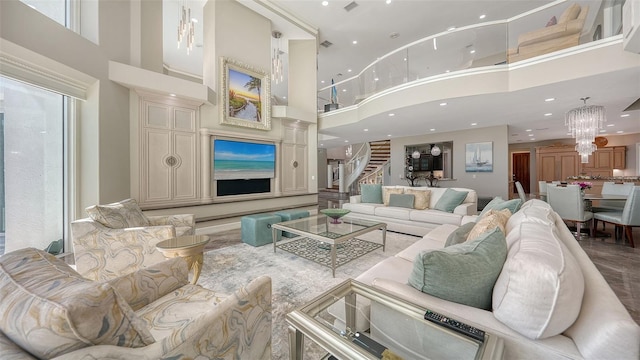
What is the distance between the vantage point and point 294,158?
6270mm

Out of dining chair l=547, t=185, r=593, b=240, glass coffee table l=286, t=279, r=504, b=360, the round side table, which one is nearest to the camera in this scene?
glass coffee table l=286, t=279, r=504, b=360

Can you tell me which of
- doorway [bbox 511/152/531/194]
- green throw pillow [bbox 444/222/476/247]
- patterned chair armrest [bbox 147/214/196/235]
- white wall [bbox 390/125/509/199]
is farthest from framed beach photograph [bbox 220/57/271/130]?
doorway [bbox 511/152/531/194]

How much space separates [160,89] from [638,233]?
9.02 metres

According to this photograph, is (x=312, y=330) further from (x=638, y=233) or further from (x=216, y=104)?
(x=638, y=233)

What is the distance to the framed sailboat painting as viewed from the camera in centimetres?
724

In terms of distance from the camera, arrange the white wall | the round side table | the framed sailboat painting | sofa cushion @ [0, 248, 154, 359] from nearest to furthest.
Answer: sofa cushion @ [0, 248, 154, 359] < the round side table < the white wall < the framed sailboat painting

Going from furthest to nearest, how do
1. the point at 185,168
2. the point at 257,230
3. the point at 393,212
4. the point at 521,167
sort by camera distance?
the point at 521,167 < the point at 393,212 < the point at 185,168 < the point at 257,230

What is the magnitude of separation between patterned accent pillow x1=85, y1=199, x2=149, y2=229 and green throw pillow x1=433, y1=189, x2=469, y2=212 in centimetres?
468

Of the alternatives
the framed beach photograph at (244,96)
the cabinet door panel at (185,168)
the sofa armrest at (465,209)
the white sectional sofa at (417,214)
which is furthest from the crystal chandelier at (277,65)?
the sofa armrest at (465,209)

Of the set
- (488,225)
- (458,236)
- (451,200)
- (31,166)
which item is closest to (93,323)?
(458,236)

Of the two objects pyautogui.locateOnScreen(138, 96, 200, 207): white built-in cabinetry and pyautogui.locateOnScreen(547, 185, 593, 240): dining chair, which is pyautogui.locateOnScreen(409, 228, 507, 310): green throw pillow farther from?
pyautogui.locateOnScreen(138, 96, 200, 207): white built-in cabinetry

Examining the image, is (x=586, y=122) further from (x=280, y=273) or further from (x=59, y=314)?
→ (x=59, y=314)

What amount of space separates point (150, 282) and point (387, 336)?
4.43 feet

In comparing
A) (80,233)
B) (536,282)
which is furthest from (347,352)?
(80,233)
